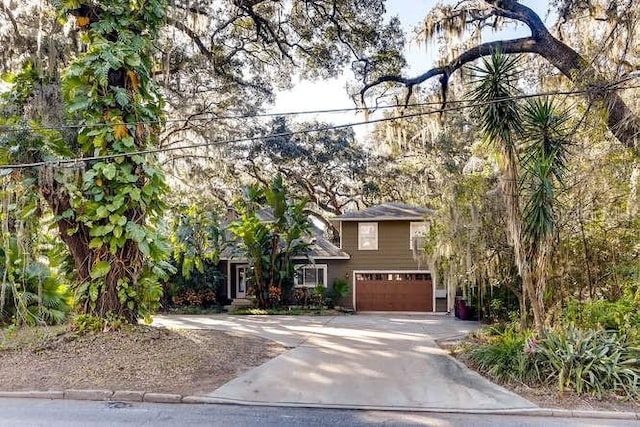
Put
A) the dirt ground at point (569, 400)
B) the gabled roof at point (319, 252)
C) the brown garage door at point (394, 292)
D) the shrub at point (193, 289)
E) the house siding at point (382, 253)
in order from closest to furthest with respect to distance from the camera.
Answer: the dirt ground at point (569, 400)
the shrub at point (193, 289)
the gabled roof at point (319, 252)
the brown garage door at point (394, 292)
the house siding at point (382, 253)

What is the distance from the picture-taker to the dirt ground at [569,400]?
6.07 metres

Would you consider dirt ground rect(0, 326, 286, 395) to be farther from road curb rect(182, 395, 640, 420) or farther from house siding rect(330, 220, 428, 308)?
house siding rect(330, 220, 428, 308)

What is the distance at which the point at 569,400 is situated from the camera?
632 centimetres

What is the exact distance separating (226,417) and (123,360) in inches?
115

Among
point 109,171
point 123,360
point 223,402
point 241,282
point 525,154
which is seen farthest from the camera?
point 241,282

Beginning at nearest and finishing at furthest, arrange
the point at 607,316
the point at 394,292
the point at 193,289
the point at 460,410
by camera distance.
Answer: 1. the point at 460,410
2. the point at 607,316
3. the point at 193,289
4. the point at 394,292

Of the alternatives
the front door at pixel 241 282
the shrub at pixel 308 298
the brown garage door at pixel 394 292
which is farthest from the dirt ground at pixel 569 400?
the front door at pixel 241 282

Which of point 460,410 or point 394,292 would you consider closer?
point 460,410

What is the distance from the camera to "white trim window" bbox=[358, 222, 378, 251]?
2097 cm

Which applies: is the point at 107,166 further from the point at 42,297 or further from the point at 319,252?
the point at 319,252

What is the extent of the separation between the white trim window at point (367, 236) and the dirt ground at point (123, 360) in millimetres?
11410

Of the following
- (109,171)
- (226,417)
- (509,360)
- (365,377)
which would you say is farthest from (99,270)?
(509,360)

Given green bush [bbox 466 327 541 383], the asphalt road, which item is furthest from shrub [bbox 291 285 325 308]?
the asphalt road

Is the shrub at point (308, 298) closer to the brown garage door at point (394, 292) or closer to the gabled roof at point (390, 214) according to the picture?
the brown garage door at point (394, 292)
